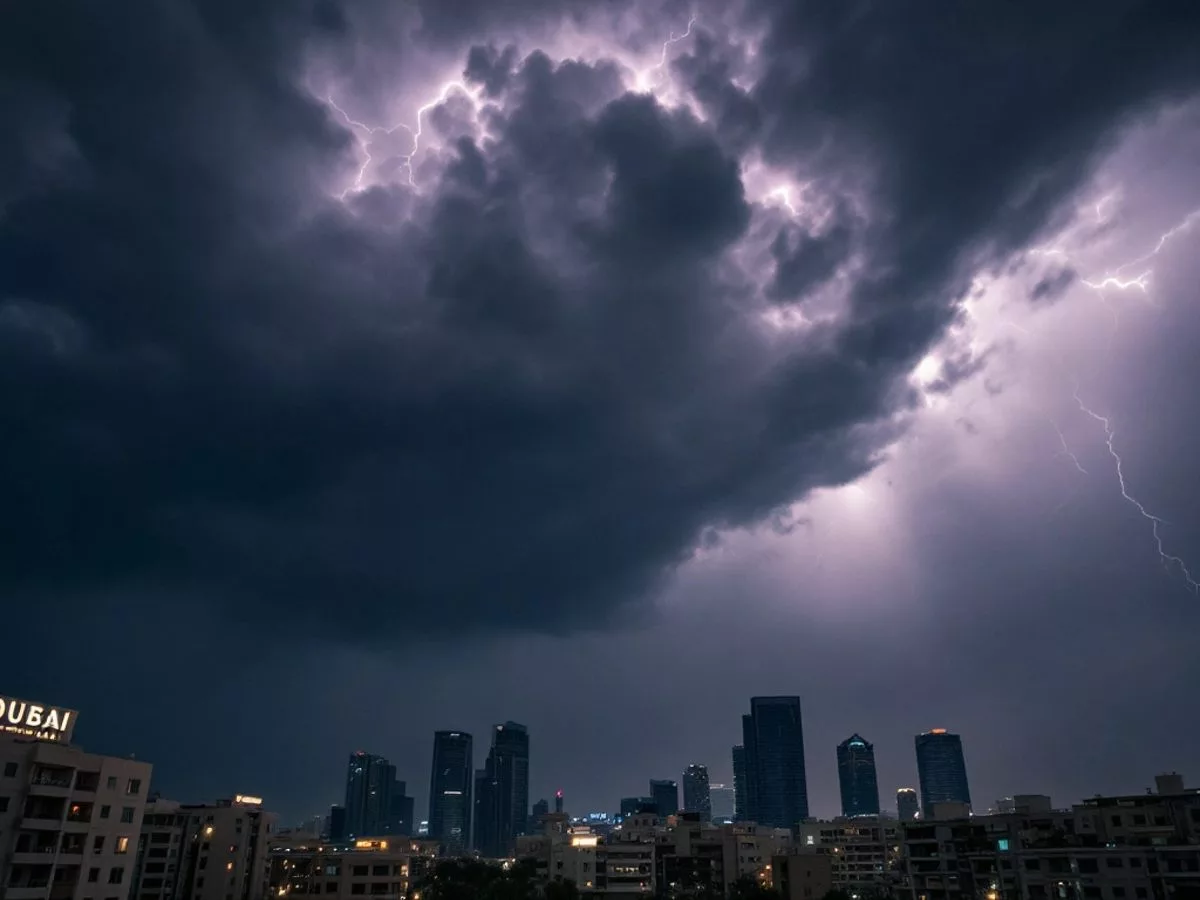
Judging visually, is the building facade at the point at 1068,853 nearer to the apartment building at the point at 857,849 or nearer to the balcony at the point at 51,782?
the apartment building at the point at 857,849

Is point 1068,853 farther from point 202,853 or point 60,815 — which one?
point 202,853

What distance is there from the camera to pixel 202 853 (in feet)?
380

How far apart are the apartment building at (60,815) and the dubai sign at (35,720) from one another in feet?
0.27

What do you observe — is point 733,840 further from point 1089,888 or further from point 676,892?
point 1089,888

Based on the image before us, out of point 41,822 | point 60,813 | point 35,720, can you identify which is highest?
point 35,720

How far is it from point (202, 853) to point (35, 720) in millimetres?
56054

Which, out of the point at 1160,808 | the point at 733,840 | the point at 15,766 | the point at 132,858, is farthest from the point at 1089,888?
the point at 15,766

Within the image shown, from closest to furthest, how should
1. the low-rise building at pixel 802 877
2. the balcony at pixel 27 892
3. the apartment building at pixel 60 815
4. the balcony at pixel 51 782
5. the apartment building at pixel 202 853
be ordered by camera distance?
the balcony at pixel 27 892, the apartment building at pixel 60 815, the balcony at pixel 51 782, the apartment building at pixel 202 853, the low-rise building at pixel 802 877

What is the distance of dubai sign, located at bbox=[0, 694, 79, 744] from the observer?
6981 cm

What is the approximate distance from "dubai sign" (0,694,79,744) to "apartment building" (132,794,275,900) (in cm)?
4567

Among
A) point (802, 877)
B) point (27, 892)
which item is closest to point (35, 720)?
point (27, 892)

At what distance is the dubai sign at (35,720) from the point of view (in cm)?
6981

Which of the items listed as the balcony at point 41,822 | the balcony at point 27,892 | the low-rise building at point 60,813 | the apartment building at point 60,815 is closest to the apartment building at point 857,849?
the low-rise building at point 60,813

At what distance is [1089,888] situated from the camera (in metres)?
89.4
